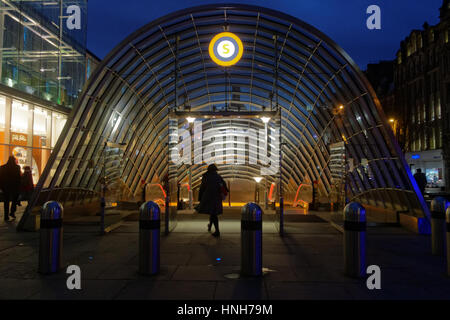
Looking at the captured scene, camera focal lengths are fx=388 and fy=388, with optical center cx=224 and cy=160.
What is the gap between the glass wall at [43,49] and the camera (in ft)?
69.6

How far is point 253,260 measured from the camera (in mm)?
5855

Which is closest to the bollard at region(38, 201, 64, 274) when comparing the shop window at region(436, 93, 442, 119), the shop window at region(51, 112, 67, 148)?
the shop window at region(51, 112, 67, 148)

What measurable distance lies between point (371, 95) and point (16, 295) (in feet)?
35.2

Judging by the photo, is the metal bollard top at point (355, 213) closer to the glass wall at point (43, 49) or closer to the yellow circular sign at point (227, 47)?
the yellow circular sign at point (227, 47)

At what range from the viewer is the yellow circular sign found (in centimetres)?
1256

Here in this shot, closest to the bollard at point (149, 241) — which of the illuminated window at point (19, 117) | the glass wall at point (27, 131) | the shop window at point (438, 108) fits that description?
the glass wall at point (27, 131)

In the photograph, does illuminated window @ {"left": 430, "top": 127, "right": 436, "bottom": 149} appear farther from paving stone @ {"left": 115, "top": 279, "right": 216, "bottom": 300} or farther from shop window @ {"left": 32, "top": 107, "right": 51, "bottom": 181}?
paving stone @ {"left": 115, "top": 279, "right": 216, "bottom": 300}

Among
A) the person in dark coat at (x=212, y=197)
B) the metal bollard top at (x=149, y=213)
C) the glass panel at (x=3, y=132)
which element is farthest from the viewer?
the glass panel at (x=3, y=132)

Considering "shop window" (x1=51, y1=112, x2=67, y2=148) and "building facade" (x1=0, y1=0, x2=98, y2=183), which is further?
"shop window" (x1=51, y1=112, x2=67, y2=148)

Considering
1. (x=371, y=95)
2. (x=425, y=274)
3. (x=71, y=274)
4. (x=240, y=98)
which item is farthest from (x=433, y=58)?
(x=71, y=274)

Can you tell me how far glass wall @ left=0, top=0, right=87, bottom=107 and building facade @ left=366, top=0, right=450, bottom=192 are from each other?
28.5m

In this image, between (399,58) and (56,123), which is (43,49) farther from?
(399,58)

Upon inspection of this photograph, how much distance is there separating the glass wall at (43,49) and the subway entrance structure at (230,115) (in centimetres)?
563

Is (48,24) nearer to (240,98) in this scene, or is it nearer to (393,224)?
(240,98)
